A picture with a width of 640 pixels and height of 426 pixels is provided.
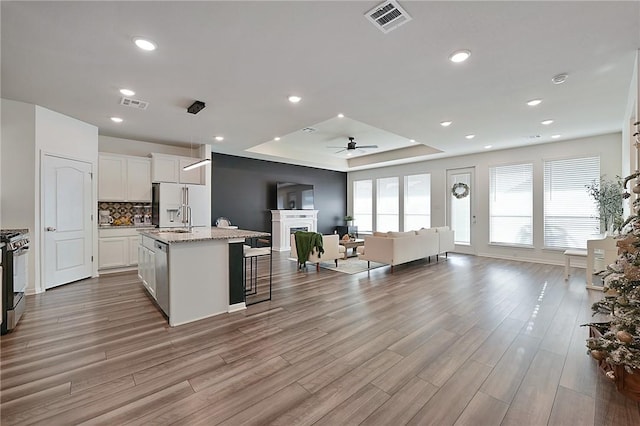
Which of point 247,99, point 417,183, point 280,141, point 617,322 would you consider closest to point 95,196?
point 247,99

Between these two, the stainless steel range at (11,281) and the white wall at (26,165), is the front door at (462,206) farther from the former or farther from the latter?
the white wall at (26,165)

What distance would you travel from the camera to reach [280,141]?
7.45 meters

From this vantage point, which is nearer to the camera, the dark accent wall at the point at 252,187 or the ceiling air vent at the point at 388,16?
the ceiling air vent at the point at 388,16

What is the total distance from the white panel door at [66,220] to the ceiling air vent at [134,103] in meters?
1.60

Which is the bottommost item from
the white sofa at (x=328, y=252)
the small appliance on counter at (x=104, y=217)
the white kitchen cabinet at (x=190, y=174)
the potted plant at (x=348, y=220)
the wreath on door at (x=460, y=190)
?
the white sofa at (x=328, y=252)

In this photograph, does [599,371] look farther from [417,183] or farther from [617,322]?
[417,183]

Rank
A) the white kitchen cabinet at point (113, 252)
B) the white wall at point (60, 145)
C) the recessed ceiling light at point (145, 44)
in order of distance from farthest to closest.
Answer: the white kitchen cabinet at point (113, 252) → the white wall at point (60, 145) → the recessed ceiling light at point (145, 44)

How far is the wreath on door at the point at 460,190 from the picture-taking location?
784 cm

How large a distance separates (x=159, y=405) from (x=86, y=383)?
70cm

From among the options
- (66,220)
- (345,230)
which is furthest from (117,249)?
(345,230)

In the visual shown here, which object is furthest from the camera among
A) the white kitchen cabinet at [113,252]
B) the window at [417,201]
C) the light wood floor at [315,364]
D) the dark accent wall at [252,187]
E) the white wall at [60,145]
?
the window at [417,201]

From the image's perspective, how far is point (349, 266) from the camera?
19.9 ft

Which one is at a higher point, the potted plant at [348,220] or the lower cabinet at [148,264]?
the potted plant at [348,220]

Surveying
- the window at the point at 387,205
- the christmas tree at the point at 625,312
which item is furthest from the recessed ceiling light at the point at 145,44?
the window at the point at 387,205
